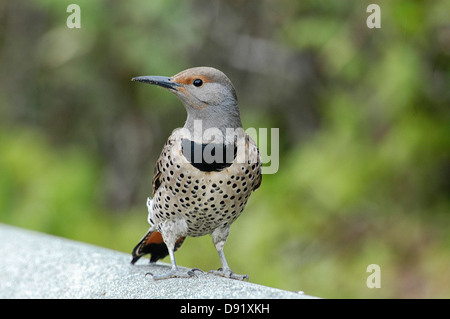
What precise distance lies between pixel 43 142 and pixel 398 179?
3025mm

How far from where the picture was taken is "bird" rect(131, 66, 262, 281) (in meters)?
1.99

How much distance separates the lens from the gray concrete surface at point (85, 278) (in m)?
2.03

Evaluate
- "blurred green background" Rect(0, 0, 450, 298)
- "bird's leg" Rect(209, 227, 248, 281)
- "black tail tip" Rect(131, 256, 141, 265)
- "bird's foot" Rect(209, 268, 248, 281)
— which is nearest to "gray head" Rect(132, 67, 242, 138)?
"bird's leg" Rect(209, 227, 248, 281)

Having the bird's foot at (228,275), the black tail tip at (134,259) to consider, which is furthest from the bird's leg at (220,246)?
the black tail tip at (134,259)

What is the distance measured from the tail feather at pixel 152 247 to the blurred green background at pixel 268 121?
151 cm

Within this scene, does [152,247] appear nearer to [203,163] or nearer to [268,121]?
[203,163]

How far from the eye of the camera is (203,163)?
203cm

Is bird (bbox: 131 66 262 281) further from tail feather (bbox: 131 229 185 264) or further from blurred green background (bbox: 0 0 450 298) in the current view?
blurred green background (bbox: 0 0 450 298)

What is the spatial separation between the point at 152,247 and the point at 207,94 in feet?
2.50

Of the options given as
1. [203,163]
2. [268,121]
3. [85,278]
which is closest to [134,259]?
[85,278]

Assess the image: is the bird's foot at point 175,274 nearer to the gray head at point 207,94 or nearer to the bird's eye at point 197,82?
the gray head at point 207,94

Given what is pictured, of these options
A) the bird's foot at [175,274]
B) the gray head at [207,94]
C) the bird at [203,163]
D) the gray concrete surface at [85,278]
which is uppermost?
the gray head at [207,94]

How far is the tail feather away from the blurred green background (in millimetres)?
1510
